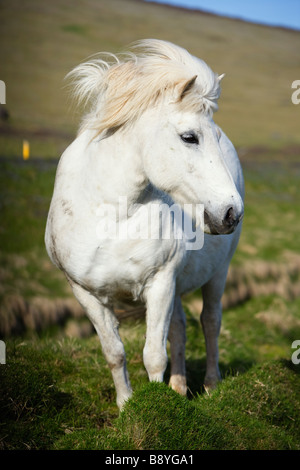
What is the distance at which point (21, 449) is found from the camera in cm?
376

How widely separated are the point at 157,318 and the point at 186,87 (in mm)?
1884

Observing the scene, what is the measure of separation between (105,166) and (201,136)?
35.7 inches

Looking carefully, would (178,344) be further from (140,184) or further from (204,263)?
(140,184)

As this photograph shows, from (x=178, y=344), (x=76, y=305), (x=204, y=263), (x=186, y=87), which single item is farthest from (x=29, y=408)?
(x=76, y=305)

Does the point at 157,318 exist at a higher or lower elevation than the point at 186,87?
lower

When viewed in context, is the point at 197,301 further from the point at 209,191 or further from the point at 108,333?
the point at 209,191

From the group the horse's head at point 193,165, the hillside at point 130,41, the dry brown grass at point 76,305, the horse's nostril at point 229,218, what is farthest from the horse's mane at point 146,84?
the hillside at point 130,41

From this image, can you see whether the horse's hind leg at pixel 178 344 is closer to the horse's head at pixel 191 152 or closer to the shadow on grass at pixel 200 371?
the shadow on grass at pixel 200 371

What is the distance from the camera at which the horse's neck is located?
400 cm

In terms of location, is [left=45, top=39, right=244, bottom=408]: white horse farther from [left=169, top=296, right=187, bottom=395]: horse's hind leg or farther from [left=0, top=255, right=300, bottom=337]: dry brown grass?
[left=0, top=255, right=300, bottom=337]: dry brown grass

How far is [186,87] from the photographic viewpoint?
11.9 ft

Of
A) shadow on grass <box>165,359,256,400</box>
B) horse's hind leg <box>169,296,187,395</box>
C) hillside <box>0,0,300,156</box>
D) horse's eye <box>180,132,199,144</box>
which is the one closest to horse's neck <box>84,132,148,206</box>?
horse's eye <box>180,132,199,144</box>

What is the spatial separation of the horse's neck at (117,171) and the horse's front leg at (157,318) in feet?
2.46
